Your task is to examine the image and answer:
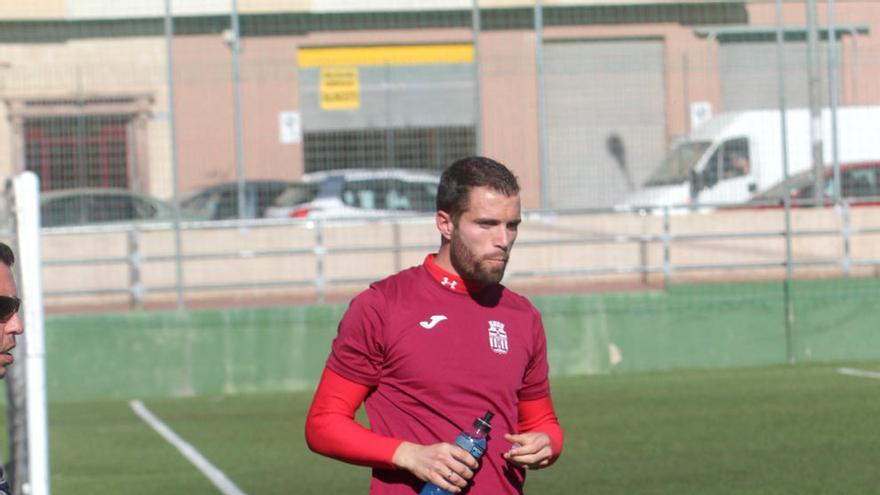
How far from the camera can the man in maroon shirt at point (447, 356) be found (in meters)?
4.46

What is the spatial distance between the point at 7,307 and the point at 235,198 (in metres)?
13.6

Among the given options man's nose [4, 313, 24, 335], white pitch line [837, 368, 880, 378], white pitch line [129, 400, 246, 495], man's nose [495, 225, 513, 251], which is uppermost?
man's nose [495, 225, 513, 251]

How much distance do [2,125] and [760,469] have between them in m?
9.78

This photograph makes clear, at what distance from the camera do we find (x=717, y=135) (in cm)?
1756

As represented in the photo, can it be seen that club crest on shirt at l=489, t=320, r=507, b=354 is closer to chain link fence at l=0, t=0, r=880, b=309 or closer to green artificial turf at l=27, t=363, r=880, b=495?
green artificial turf at l=27, t=363, r=880, b=495

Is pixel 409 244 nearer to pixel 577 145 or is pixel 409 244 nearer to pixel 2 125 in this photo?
pixel 577 145

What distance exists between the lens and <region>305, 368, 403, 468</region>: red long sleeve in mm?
4336

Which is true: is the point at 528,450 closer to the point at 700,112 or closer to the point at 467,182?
the point at 467,182

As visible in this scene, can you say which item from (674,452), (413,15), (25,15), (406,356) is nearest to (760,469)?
(674,452)

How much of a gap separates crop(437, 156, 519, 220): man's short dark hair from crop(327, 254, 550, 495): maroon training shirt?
0.20 meters

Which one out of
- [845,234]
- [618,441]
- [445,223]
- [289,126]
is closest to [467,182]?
[445,223]

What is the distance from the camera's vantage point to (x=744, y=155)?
18.2 meters

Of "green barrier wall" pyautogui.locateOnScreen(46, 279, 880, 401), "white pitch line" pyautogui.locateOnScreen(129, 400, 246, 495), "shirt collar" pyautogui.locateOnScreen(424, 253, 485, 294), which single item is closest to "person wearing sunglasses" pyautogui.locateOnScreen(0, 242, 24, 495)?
"shirt collar" pyautogui.locateOnScreen(424, 253, 485, 294)

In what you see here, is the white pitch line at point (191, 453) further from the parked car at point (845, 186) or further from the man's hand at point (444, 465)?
the parked car at point (845, 186)
